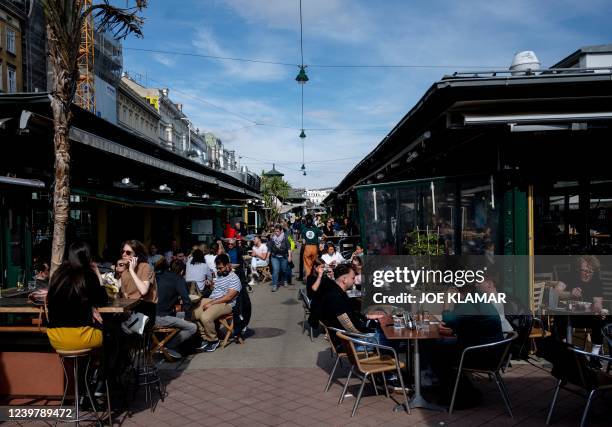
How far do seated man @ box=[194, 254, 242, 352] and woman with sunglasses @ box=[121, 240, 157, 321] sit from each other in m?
1.82

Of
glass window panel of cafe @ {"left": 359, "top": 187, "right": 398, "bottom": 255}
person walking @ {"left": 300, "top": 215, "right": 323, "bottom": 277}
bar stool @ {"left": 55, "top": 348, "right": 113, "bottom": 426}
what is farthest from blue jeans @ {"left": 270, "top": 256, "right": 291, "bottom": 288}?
bar stool @ {"left": 55, "top": 348, "right": 113, "bottom": 426}

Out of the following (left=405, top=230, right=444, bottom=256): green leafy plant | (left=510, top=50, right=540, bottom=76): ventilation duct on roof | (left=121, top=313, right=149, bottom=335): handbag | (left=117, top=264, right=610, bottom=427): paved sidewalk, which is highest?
(left=510, top=50, right=540, bottom=76): ventilation duct on roof

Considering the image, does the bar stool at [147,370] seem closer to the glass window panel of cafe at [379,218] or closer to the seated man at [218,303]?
the seated man at [218,303]

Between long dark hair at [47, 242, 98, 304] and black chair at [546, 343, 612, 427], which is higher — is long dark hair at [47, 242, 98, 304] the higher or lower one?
the higher one

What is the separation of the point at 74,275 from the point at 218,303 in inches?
144

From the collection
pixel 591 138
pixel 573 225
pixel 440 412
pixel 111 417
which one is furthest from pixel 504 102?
pixel 111 417

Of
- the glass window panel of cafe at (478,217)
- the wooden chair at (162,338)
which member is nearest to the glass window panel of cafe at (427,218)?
the glass window panel of cafe at (478,217)

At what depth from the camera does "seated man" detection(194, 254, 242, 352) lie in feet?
27.5

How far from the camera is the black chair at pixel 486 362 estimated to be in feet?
18.1

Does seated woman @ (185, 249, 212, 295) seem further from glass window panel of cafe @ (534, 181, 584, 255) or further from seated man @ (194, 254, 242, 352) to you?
glass window panel of cafe @ (534, 181, 584, 255)

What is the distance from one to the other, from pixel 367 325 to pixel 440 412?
1.73m

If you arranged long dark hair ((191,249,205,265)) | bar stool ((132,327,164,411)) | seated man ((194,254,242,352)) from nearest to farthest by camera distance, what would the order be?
bar stool ((132,327,164,411)), seated man ((194,254,242,352)), long dark hair ((191,249,205,265))

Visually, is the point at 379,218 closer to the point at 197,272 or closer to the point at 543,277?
the point at 543,277

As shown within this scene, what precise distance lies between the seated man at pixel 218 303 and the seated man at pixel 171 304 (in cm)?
36
